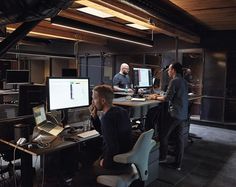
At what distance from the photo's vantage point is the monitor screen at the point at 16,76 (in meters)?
7.39

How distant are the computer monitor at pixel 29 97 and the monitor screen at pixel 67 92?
0.13 m

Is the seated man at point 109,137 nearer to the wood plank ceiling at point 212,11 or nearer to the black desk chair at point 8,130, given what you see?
the black desk chair at point 8,130

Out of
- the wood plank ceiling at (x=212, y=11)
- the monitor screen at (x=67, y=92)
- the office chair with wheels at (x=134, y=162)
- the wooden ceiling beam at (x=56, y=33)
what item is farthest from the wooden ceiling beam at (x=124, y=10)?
the wooden ceiling beam at (x=56, y=33)

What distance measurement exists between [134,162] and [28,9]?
4.58ft

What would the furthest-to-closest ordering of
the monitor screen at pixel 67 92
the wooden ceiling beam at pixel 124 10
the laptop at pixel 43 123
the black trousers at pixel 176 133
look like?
the black trousers at pixel 176 133 < the wooden ceiling beam at pixel 124 10 < the monitor screen at pixel 67 92 < the laptop at pixel 43 123

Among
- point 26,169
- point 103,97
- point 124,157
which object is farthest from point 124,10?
point 26,169

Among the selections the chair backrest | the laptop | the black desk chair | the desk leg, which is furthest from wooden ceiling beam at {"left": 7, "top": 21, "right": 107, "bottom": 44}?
the chair backrest

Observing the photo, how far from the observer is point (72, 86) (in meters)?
2.89

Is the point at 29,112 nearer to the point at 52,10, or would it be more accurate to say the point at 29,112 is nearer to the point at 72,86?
the point at 72,86

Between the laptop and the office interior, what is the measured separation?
0.88 ft

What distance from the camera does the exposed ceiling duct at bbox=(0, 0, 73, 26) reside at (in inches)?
55.2

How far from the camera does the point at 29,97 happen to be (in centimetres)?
272

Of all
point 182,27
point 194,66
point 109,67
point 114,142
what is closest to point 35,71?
point 109,67

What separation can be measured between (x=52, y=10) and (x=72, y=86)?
1468 millimetres
